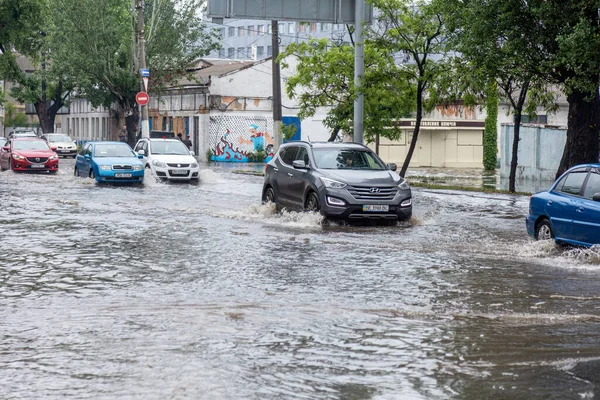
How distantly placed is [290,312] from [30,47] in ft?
190

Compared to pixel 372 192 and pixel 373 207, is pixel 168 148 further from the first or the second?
pixel 373 207

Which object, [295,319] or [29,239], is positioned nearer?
[295,319]

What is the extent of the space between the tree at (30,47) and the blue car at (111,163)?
28.0m

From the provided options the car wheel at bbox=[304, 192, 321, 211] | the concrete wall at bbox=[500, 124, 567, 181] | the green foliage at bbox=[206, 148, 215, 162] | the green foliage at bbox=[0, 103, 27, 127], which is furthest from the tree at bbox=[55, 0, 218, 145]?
the green foliage at bbox=[0, 103, 27, 127]

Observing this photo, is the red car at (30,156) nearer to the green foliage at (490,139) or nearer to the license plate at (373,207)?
the license plate at (373,207)

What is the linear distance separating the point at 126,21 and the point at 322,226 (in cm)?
4182

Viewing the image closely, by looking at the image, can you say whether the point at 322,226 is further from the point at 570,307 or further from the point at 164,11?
the point at 164,11

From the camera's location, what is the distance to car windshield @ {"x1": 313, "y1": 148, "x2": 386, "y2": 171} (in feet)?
65.0

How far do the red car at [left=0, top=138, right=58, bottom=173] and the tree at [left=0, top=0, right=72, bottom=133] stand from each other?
20694mm

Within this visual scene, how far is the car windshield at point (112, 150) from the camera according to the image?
33216 millimetres

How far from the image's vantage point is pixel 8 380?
267 inches

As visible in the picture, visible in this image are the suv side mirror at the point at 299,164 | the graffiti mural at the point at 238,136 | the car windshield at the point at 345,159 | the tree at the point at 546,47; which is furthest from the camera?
the graffiti mural at the point at 238,136

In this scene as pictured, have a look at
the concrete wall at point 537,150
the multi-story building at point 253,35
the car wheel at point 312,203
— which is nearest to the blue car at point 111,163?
the car wheel at point 312,203

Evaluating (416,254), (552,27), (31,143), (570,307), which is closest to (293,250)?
(416,254)
